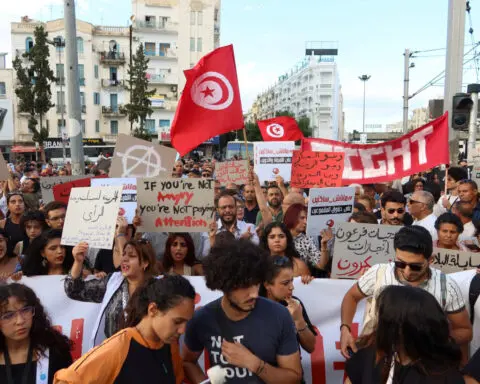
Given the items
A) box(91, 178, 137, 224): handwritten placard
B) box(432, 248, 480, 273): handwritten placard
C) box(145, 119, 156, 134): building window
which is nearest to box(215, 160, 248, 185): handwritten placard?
box(91, 178, 137, 224): handwritten placard

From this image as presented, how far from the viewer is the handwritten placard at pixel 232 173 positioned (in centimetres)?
860

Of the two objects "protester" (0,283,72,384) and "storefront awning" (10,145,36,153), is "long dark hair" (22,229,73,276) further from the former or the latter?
"storefront awning" (10,145,36,153)

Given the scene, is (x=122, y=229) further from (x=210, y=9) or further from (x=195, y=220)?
(x=210, y=9)

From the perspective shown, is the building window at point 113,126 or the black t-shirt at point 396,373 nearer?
the black t-shirt at point 396,373

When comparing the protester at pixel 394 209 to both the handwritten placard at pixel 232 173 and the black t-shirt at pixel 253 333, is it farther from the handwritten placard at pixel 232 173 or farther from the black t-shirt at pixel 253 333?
the handwritten placard at pixel 232 173

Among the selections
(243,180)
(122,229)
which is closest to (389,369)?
(122,229)

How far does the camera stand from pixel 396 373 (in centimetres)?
192

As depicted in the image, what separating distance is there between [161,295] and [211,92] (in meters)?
3.70

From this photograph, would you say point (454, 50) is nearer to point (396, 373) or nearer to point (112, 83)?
point (396, 373)

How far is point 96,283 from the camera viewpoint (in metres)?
3.71

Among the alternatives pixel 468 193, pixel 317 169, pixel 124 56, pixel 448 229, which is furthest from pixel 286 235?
pixel 124 56

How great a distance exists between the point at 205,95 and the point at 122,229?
2040 millimetres

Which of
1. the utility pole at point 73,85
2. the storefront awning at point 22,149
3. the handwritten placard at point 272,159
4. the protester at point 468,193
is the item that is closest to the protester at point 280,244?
the protester at point 468,193

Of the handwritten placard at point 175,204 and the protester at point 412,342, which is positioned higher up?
the handwritten placard at point 175,204
